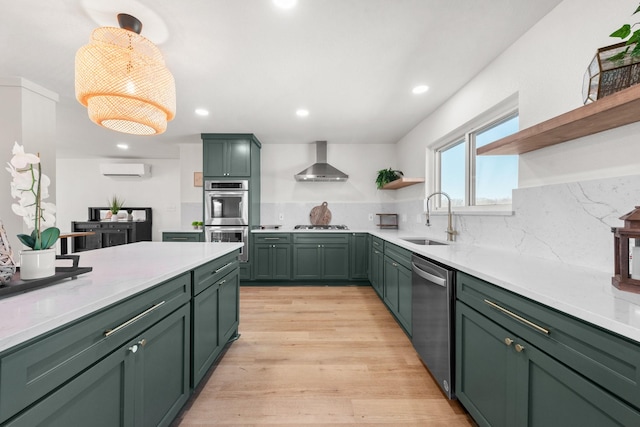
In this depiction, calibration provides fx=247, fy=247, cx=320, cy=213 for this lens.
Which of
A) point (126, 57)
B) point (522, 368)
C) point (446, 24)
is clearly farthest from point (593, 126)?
point (126, 57)

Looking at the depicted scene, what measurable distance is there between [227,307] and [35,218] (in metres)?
1.32

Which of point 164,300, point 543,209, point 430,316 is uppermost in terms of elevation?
point 543,209

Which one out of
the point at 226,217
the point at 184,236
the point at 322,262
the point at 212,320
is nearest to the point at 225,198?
the point at 226,217

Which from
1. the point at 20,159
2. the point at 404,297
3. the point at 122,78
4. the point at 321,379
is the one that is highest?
the point at 122,78

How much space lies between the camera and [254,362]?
1.93 meters

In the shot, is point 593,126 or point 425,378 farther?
point 425,378

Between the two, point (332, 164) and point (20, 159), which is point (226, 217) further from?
point (20, 159)

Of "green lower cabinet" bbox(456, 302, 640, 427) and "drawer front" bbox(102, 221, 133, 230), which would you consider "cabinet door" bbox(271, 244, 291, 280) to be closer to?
"green lower cabinet" bbox(456, 302, 640, 427)

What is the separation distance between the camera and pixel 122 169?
5.72 meters

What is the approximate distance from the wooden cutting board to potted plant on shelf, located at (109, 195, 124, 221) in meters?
4.63

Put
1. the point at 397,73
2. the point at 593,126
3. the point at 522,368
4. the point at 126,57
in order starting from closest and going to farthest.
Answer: the point at 522,368 < the point at 593,126 < the point at 126,57 < the point at 397,73

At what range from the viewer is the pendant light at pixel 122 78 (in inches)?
51.9

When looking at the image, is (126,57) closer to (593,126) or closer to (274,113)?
(274,113)

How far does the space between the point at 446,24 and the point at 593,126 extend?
1.07 meters
